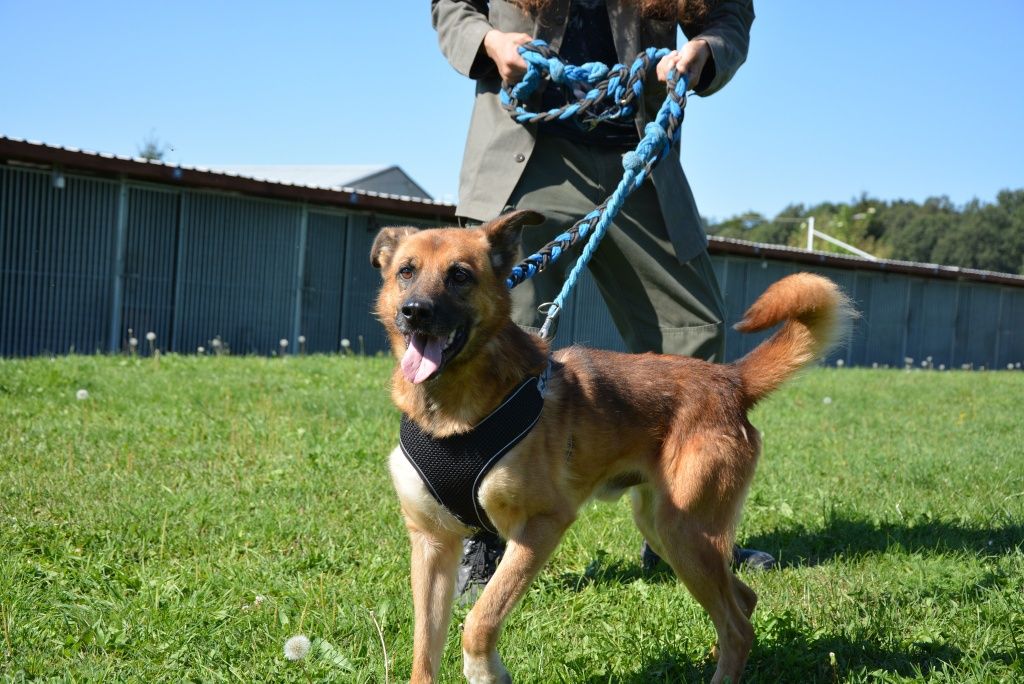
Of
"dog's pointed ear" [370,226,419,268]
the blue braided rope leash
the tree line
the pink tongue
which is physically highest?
the tree line

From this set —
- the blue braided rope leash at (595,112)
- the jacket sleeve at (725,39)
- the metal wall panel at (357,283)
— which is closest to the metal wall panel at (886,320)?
the metal wall panel at (357,283)

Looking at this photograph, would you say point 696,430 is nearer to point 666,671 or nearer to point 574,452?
point 574,452

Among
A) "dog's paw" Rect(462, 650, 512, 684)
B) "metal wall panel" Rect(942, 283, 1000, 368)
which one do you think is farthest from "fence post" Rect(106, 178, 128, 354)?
"metal wall panel" Rect(942, 283, 1000, 368)

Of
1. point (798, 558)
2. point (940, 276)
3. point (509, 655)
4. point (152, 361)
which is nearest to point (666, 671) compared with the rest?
point (509, 655)

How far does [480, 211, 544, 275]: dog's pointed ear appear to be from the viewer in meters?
3.46

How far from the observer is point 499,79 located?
4.12m

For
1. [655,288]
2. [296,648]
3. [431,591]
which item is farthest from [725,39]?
[296,648]

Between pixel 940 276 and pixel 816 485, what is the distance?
25.0m

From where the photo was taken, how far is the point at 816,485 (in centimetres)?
587

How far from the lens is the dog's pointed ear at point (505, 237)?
346cm

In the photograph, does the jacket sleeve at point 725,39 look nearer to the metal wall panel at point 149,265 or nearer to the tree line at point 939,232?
the metal wall panel at point 149,265

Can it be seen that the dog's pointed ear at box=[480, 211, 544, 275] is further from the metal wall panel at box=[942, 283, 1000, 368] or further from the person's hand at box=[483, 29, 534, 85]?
the metal wall panel at box=[942, 283, 1000, 368]

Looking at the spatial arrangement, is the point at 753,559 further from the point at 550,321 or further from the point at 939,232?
the point at 939,232

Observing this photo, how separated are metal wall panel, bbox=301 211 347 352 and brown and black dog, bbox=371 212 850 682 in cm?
1325
